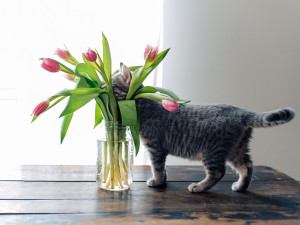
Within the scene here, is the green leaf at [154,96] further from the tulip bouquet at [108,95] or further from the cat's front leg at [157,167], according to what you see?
the cat's front leg at [157,167]

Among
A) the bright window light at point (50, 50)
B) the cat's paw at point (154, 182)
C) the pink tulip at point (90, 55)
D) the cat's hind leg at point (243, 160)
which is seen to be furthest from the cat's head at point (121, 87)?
the bright window light at point (50, 50)

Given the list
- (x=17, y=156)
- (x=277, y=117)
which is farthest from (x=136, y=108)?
(x=17, y=156)

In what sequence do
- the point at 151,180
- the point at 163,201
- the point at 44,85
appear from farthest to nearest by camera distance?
the point at 44,85, the point at 151,180, the point at 163,201

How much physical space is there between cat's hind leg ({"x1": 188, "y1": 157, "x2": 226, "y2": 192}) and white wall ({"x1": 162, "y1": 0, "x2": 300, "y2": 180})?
0.73 metres

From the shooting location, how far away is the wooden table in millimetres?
862

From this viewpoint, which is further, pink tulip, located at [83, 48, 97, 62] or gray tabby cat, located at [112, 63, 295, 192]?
gray tabby cat, located at [112, 63, 295, 192]

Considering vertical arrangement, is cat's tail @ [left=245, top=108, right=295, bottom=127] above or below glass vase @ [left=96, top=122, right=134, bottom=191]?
above

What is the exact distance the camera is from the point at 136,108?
109cm

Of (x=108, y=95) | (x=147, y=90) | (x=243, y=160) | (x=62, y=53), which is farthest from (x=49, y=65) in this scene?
(x=243, y=160)

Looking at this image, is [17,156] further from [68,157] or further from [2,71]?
[2,71]

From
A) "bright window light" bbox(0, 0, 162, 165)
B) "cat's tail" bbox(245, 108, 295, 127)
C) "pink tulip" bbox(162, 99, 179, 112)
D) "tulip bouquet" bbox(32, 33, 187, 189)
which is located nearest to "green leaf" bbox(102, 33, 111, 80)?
"tulip bouquet" bbox(32, 33, 187, 189)

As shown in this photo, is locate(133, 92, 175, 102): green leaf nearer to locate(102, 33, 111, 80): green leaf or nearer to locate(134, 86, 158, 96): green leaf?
locate(134, 86, 158, 96): green leaf

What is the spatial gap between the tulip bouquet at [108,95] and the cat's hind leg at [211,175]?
24 cm

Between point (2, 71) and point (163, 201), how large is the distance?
46.6 inches
